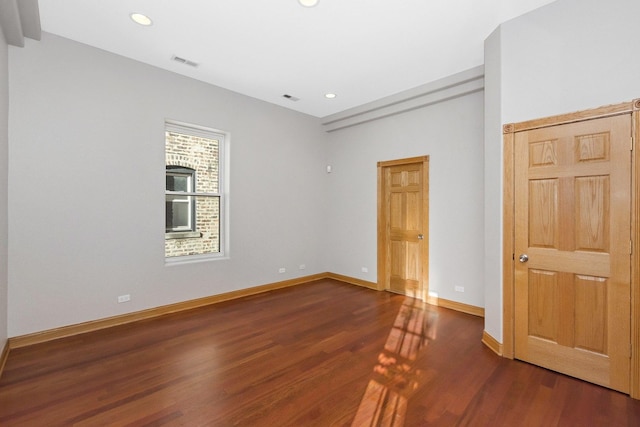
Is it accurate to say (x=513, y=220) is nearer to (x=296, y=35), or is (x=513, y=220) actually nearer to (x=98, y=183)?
(x=296, y=35)

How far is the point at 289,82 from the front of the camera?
4.16 m

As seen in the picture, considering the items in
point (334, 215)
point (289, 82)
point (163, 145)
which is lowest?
point (334, 215)

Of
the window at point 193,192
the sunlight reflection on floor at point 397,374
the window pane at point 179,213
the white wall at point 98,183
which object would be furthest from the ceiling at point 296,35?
the sunlight reflection on floor at point 397,374

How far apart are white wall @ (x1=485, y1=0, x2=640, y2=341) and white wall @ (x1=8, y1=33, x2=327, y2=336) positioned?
3444mm

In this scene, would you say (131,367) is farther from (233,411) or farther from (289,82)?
(289,82)

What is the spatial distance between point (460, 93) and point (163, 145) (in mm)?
3983

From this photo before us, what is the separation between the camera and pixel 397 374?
244cm

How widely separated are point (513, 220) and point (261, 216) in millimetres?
3542

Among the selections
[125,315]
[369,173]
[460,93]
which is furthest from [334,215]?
[125,315]

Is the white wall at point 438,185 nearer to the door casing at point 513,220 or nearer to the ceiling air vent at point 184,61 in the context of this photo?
the door casing at point 513,220

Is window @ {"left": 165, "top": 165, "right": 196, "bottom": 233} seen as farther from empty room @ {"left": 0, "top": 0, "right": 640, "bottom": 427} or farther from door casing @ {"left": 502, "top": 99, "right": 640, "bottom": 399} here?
door casing @ {"left": 502, "top": 99, "right": 640, "bottom": 399}

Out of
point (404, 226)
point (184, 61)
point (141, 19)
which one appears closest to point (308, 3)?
point (141, 19)

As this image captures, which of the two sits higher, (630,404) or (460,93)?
(460,93)

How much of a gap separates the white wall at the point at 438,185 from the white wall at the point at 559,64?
95 centimetres
